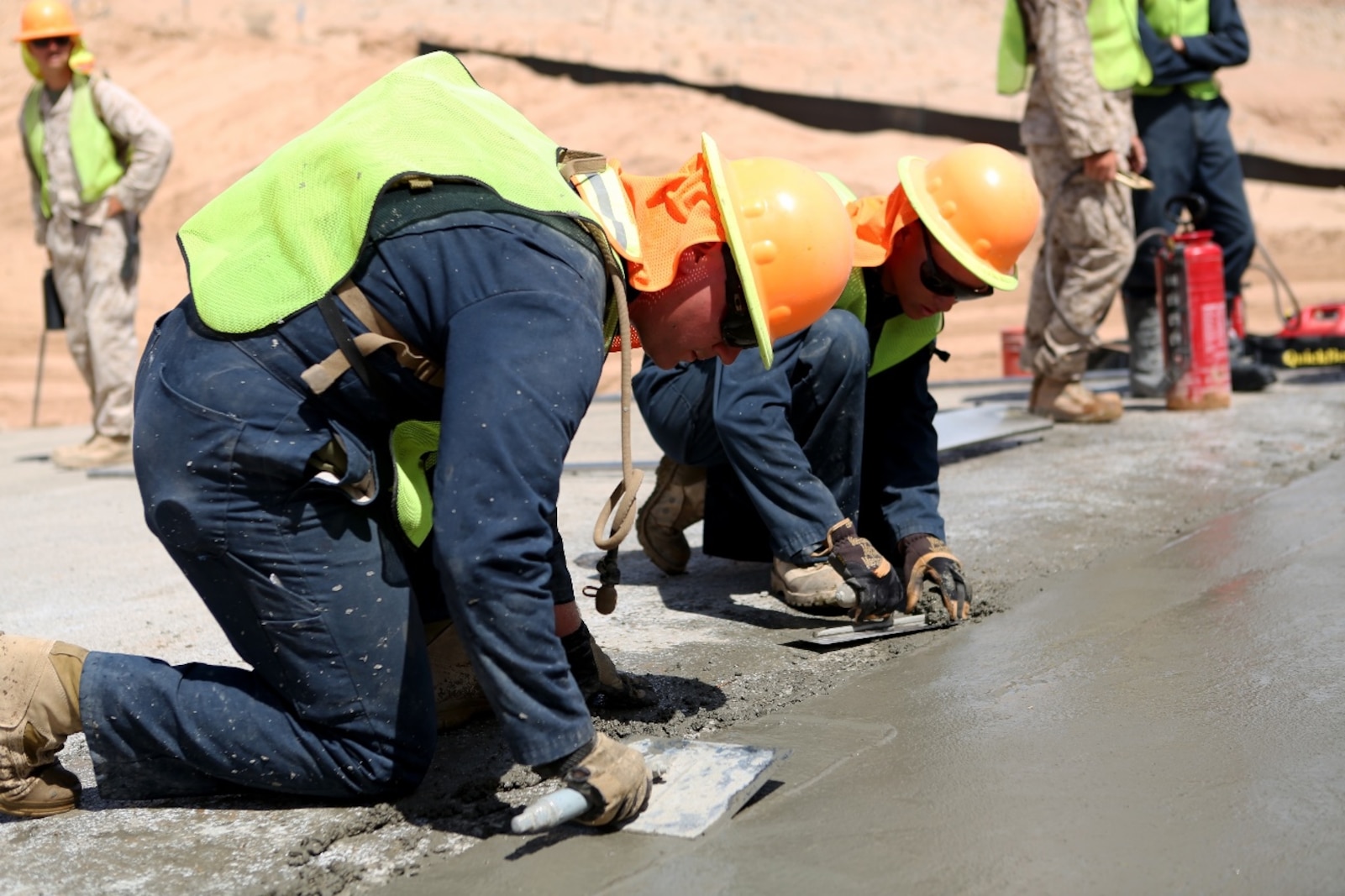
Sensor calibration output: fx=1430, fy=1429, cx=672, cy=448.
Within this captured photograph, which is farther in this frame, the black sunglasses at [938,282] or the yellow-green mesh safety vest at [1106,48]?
the yellow-green mesh safety vest at [1106,48]

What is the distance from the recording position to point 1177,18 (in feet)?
21.2

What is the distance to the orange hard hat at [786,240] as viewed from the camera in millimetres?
2393


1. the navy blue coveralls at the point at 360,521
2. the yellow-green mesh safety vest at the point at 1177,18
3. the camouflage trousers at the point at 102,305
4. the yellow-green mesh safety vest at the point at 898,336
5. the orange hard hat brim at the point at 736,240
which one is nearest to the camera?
the navy blue coveralls at the point at 360,521

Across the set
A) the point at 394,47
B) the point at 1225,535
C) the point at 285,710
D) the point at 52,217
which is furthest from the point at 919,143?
the point at 285,710

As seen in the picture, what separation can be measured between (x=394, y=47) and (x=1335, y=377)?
12.5 m

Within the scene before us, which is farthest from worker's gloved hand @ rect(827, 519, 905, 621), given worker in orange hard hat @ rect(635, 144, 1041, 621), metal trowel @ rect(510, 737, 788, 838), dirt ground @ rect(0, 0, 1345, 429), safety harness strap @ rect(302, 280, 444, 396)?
dirt ground @ rect(0, 0, 1345, 429)

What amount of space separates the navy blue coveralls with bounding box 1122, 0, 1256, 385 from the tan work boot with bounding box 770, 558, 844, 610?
13.0 ft

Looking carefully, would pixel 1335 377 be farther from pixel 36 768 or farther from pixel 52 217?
pixel 36 768

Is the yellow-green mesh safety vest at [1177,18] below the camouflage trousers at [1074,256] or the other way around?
the other way around

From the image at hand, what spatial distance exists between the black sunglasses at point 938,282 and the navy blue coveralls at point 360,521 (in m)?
1.41

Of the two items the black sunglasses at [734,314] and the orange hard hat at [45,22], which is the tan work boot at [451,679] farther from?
the orange hard hat at [45,22]

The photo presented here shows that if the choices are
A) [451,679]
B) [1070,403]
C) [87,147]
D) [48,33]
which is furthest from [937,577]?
[48,33]

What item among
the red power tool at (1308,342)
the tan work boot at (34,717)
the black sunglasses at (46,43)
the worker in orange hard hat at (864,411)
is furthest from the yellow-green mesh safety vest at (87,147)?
the red power tool at (1308,342)

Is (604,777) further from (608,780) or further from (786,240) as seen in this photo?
(786,240)
